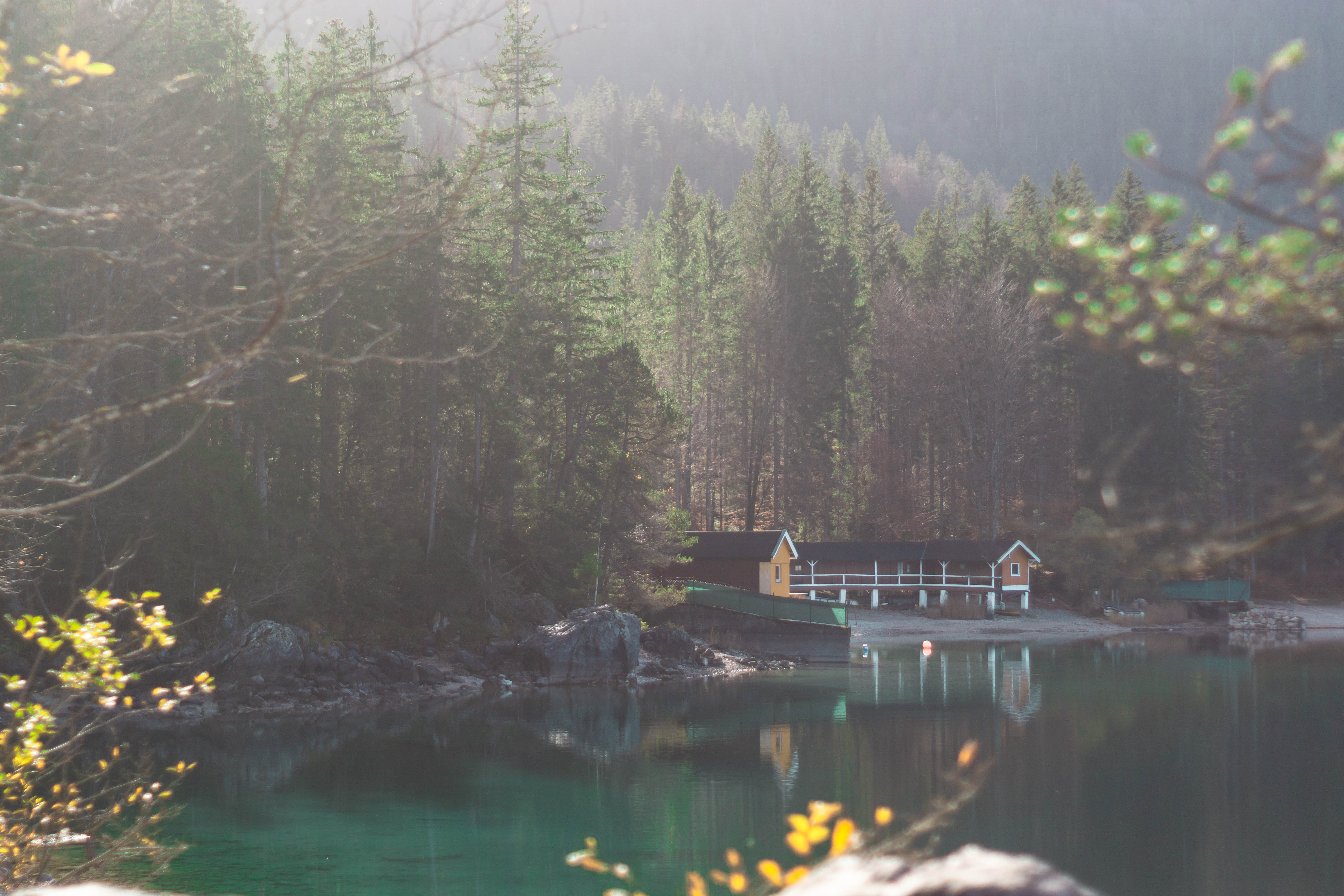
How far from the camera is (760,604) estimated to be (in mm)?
36750

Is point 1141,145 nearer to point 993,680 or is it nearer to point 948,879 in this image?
point 948,879

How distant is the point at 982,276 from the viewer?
5812 cm

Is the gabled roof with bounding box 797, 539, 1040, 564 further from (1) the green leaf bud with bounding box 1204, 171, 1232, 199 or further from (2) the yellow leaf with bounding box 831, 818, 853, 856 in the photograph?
(1) the green leaf bud with bounding box 1204, 171, 1232, 199

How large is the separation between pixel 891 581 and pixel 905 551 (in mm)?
1536

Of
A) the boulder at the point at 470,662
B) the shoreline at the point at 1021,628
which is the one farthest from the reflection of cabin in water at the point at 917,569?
the boulder at the point at 470,662

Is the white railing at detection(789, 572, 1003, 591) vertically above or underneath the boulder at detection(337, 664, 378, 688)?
above

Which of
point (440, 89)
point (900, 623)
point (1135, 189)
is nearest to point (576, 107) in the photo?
point (1135, 189)

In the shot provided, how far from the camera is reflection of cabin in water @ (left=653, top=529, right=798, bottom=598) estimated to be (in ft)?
127

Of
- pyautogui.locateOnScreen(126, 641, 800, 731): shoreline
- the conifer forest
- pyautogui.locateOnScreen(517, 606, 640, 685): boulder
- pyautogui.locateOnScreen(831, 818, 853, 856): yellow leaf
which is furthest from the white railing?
pyautogui.locateOnScreen(831, 818, 853, 856): yellow leaf

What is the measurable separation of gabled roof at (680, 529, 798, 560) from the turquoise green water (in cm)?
911

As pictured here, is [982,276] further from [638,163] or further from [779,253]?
[638,163]

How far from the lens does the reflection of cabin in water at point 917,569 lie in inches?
1857

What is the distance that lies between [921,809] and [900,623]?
98.4ft

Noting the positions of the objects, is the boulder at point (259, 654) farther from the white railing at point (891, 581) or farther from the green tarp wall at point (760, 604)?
the white railing at point (891, 581)
